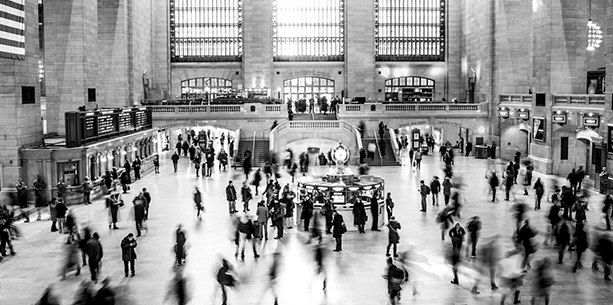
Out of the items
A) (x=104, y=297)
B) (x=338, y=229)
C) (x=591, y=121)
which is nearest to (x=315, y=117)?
(x=591, y=121)

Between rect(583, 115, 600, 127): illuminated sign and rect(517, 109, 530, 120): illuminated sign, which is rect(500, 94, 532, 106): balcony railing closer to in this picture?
rect(517, 109, 530, 120): illuminated sign

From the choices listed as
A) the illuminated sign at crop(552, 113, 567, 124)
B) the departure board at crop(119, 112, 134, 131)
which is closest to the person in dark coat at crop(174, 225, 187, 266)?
the departure board at crop(119, 112, 134, 131)

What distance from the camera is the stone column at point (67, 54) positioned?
32562 mm

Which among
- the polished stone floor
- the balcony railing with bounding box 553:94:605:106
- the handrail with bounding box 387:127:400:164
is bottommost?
the polished stone floor

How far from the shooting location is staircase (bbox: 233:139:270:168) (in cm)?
3862

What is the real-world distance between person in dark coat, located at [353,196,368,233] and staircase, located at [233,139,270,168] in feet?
60.4

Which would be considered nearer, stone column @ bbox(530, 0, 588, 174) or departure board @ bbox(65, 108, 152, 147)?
departure board @ bbox(65, 108, 152, 147)

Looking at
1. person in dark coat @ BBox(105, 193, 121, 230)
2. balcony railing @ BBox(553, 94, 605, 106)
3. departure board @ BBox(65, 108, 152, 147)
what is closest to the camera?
person in dark coat @ BBox(105, 193, 121, 230)

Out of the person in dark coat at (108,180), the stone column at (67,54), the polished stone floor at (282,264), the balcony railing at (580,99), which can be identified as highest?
the stone column at (67,54)

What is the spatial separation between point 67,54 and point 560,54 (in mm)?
25948

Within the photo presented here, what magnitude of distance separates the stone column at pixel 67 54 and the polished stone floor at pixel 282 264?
915 cm

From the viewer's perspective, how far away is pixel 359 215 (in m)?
20.2

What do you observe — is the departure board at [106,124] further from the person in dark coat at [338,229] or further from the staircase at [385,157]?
the person in dark coat at [338,229]

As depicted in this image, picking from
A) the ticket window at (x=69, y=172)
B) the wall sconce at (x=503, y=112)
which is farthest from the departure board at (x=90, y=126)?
the wall sconce at (x=503, y=112)
